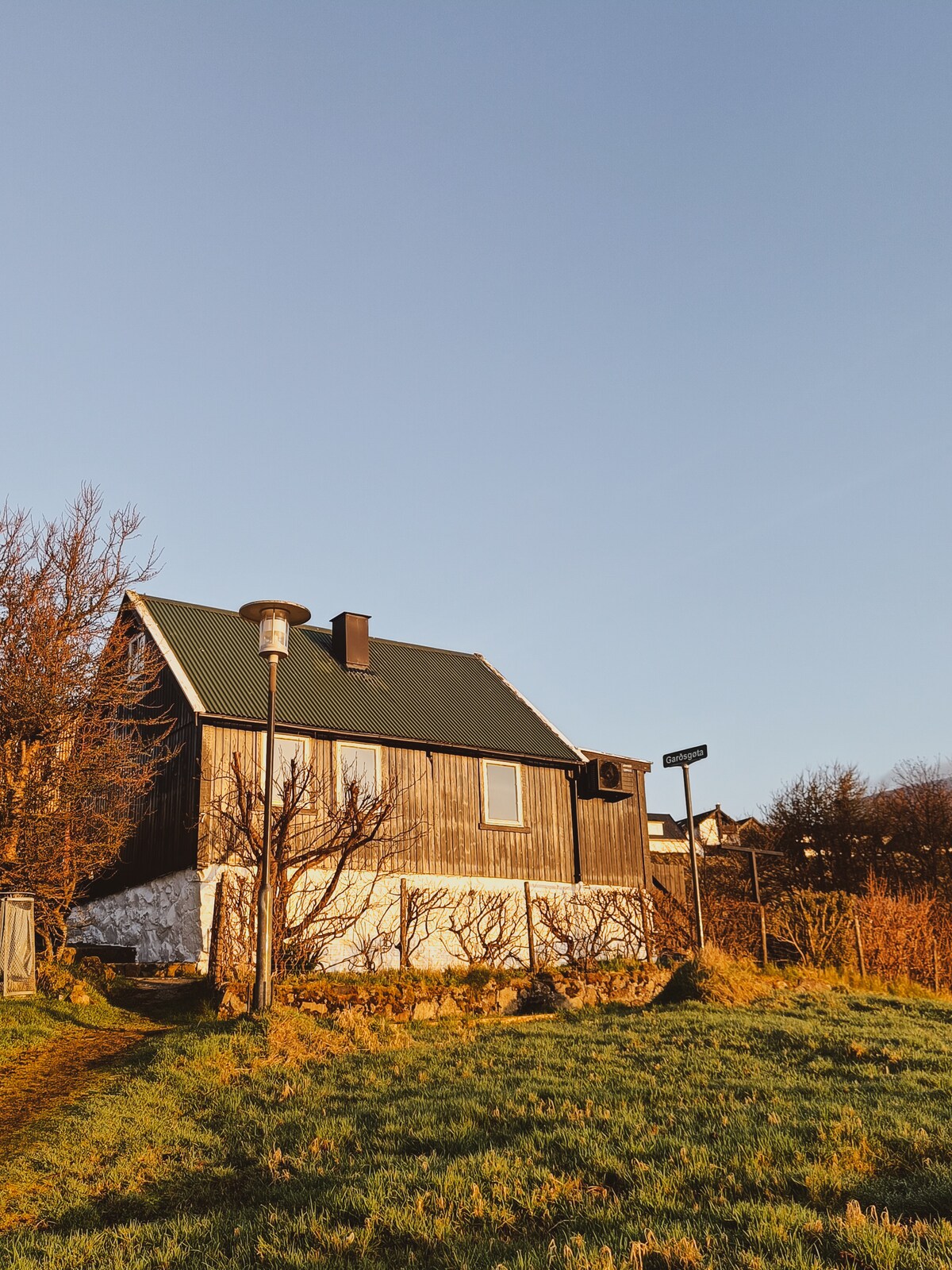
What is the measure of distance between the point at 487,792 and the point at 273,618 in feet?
38.7

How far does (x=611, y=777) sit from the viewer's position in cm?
2677

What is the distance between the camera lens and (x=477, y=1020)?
1457 centimetres

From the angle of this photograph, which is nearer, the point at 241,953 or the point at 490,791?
the point at 241,953

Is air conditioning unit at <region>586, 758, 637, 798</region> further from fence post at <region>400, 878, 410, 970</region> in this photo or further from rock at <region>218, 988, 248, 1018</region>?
rock at <region>218, 988, 248, 1018</region>

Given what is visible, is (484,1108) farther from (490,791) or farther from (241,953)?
(490,791)

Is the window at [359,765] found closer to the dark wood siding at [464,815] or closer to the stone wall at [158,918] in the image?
the dark wood siding at [464,815]

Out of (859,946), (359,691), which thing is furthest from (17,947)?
(859,946)

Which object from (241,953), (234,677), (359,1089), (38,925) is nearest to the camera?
(359,1089)

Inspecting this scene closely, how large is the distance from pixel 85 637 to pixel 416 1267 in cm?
1490

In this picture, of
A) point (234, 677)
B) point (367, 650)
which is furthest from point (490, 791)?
point (234, 677)

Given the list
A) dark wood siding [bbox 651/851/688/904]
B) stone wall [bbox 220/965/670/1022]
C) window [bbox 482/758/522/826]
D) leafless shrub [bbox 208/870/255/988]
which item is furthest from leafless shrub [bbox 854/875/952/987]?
leafless shrub [bbox 208/870/255/988]

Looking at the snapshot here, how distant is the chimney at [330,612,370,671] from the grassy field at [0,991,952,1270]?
47.3 feet

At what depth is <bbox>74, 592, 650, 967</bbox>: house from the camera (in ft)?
68.7

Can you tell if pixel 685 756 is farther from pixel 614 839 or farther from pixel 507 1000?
pixel 614 839
